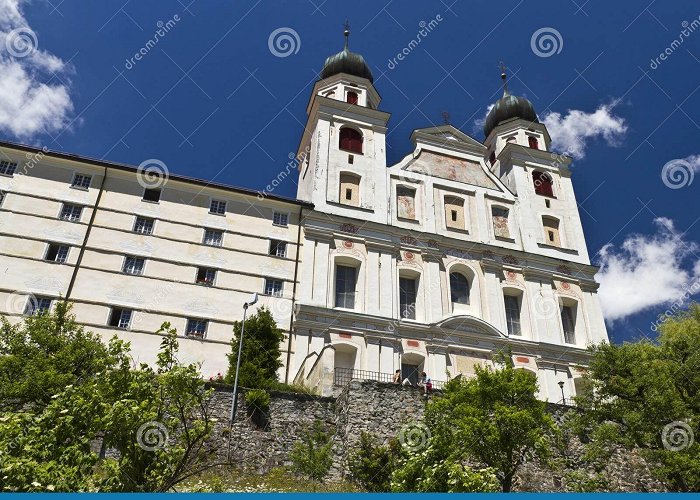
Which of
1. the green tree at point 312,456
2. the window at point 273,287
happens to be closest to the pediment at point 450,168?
the window at point 273,287

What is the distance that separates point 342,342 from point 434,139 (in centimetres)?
1704

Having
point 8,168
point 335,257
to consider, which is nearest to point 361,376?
point 335,257

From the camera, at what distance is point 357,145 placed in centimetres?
3506

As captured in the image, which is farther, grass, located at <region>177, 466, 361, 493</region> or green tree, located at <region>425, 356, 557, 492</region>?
grass, located at <region>177, 466, 361, 493</region>

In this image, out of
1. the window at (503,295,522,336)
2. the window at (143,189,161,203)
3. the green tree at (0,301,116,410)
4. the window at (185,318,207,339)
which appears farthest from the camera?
the window at (503,295,522,336)

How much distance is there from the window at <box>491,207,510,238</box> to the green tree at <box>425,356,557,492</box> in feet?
63.8

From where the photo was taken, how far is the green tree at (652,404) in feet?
54.7

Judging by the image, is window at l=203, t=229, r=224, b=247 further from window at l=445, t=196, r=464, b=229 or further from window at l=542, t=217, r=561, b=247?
window at l=542, t=217, r=561, b=247

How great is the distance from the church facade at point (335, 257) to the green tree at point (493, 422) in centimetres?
711

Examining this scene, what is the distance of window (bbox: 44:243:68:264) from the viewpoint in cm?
2580

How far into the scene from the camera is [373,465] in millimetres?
16422

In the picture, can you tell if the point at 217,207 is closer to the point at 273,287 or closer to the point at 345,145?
the point at 273,287

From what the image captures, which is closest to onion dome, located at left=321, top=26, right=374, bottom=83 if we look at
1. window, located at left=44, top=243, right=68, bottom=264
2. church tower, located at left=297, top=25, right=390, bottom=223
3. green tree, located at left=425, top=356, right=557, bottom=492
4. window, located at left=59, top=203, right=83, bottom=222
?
church tower, located at left=297, top=25, right=390, bottom=223

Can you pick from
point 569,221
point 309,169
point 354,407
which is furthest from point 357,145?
point 354,407
